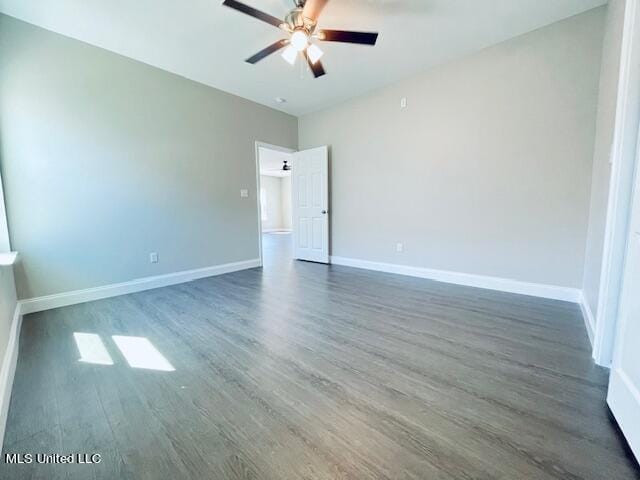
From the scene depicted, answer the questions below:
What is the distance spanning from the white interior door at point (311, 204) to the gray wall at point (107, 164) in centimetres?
120

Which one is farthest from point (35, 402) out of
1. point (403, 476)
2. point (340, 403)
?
point (403, 476)

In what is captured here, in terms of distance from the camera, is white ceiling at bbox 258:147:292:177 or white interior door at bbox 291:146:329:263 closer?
white interior door at bbox 291:146:329:263

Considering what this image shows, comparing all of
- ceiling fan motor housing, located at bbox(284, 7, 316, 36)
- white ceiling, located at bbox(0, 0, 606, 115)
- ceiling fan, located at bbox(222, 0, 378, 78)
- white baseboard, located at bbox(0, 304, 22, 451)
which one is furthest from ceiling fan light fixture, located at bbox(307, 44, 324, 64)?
white baseboard, located at bbox(0, 304, 22, 451)

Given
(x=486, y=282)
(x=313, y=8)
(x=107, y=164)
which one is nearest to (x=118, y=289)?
(x=107, y=164)

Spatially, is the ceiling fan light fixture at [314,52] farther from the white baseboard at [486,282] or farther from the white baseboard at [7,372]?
the white baseboard at [7,372]

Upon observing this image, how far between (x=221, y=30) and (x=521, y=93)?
322 cm

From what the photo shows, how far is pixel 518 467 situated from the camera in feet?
3.34

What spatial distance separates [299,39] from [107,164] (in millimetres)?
2539

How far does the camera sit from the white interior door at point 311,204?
481 centimetres

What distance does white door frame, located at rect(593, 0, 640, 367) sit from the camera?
4.66ft

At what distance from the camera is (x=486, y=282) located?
3.29 meters

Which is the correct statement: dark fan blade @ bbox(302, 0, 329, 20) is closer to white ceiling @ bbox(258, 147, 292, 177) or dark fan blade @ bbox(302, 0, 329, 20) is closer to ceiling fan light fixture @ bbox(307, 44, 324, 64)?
ceiling fan light fixture @ bbox(307, 44, 324, 64)

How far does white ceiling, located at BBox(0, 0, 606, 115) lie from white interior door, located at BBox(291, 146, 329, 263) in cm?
150

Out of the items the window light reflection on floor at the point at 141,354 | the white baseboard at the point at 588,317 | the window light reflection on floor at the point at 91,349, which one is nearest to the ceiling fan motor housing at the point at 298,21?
the window light reflection on floor at the point at 141,354
